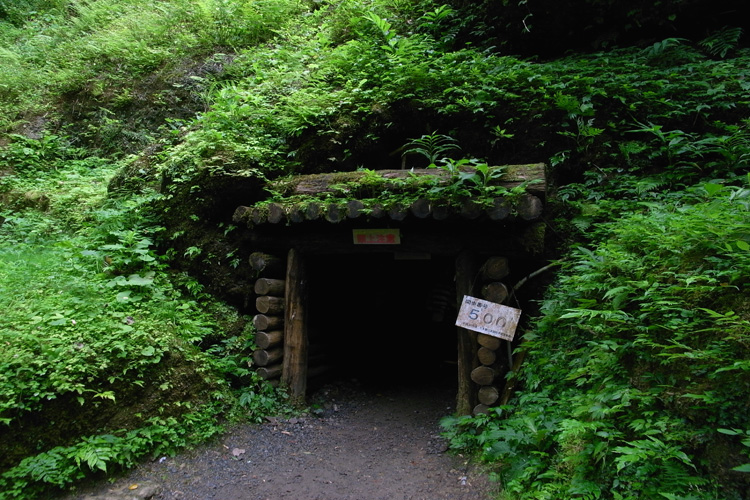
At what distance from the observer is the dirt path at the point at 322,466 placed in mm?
3984

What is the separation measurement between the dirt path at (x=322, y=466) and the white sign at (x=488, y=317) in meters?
1.35

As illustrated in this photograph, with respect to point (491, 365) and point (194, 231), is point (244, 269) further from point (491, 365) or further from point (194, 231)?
point (491, 365)

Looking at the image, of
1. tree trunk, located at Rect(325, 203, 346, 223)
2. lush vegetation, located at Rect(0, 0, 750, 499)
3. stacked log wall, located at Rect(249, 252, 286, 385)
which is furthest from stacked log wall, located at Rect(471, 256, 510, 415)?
stacked log wall, located at Rect(249, 252, 286, 385)

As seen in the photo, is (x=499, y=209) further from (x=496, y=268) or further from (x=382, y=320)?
(x=382, y=320)

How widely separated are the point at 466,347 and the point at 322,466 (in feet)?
6.74

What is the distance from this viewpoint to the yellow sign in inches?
207

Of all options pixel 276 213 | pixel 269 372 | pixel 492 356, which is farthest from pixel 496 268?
pixel 269 372

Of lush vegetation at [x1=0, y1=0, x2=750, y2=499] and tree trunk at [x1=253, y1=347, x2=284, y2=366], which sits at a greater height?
lush vegetation at [x1=0, y1=0, x2=750, y2=499]

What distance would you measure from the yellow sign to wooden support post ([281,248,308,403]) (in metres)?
1.02

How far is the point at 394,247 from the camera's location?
5402mm

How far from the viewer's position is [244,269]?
6160 millimetres

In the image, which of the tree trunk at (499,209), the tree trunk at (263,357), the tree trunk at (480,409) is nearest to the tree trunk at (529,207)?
the tree trunk at (499,209)

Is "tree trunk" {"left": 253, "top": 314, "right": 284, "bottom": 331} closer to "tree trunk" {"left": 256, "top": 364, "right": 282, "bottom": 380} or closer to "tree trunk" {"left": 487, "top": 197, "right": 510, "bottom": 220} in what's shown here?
"tree trunk" {"left": 256, "top": 364, "right": 282, "bottom": 380}

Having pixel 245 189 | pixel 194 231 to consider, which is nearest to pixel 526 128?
pixel 245 189
